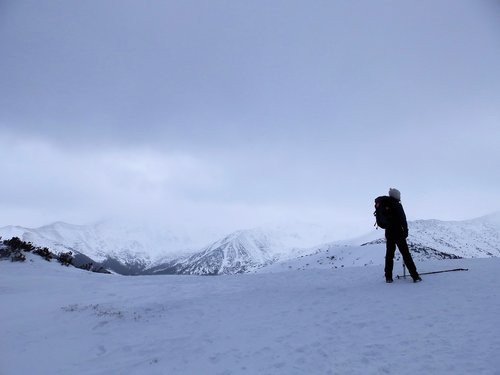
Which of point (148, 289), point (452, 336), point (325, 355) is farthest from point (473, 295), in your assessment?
point (148, 289)

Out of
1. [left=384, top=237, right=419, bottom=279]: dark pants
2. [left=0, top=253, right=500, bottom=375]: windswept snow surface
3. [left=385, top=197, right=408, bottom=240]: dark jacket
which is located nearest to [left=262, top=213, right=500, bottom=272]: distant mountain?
[left=384, top=237, right=419, bottom=279]: dark pants

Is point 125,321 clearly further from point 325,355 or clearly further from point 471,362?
point 471,362

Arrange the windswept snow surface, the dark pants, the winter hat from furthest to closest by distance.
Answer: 1. the winter hat
2. the dark pants
3. the windswept snow surface

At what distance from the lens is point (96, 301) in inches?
548

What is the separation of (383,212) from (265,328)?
6.68 metres

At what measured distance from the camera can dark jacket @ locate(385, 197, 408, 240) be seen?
1353 cm

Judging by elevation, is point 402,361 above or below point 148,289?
below

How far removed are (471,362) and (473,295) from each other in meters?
5.16

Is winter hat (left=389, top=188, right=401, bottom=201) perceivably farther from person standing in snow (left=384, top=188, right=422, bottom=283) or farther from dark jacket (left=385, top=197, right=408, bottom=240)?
dark jacket (left=385, top=197, right=408, bottom=240)

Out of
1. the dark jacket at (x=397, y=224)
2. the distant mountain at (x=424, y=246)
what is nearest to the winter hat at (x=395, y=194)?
the dark jacket at (x=397, y=224)

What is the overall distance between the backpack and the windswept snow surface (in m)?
2.28

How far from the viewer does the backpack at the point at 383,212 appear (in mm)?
13630

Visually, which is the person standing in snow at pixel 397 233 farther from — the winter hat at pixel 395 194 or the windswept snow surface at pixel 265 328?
the windswept snow surface at pixel 265 328

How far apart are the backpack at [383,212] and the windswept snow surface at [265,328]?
2.28 metres
